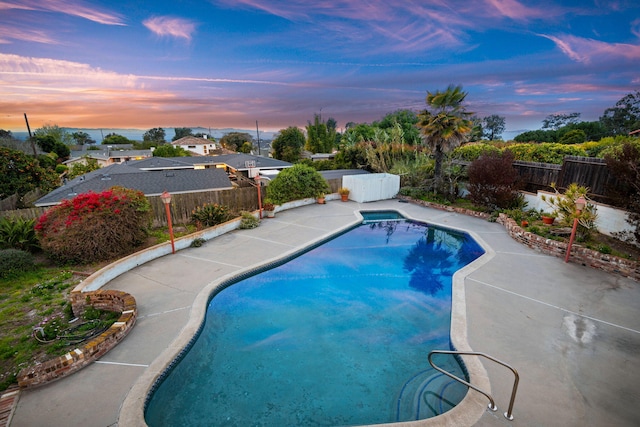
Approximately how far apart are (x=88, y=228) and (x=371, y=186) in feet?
43.6

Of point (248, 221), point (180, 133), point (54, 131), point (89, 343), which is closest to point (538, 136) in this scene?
point (248, 221)

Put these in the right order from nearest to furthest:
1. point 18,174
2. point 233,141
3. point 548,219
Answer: point 548,219 < point 18,174 < point 233,141

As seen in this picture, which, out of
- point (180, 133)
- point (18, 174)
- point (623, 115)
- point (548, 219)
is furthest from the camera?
point (180, 133)

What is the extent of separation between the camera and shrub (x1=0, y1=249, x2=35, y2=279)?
7535 millimetres

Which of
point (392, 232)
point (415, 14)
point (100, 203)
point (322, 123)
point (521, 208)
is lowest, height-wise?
point (392, 232)

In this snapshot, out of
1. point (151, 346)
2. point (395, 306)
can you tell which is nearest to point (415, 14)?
point (395, 306)

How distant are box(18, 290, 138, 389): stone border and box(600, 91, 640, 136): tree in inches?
2138

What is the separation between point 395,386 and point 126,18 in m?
15.6

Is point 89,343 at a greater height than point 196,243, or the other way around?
point 89,343

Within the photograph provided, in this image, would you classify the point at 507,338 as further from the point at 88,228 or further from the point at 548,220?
the point at 88,228

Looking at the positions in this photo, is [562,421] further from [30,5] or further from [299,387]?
[30,5]

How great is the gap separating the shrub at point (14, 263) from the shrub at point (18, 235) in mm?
871

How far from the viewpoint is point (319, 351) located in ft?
18.1

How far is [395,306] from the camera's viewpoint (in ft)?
23.2
